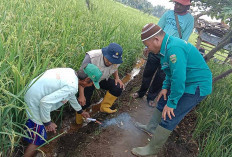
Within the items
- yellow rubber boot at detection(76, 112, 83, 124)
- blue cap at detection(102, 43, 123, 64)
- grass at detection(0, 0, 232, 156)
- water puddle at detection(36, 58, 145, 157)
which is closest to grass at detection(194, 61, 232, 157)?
grass at detection(0, 0, 232, 156)

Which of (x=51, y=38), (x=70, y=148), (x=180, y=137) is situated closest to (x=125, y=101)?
(x=180, y=137)

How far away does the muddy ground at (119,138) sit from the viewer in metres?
2.11

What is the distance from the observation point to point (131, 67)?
470cm

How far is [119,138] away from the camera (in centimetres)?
238

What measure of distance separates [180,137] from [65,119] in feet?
5.47

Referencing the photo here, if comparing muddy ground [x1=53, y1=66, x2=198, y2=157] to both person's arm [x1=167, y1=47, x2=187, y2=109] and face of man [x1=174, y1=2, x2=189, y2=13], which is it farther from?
face of man [x1=174, y1=2, x2=189, y2=13]

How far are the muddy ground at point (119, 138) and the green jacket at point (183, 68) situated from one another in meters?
0.88

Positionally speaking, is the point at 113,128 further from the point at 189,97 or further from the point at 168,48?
the point at 168,48

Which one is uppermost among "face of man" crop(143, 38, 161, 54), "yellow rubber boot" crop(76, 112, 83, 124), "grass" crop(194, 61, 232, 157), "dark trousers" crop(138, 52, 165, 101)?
"face of man" crop(143, 38, 161, 54)

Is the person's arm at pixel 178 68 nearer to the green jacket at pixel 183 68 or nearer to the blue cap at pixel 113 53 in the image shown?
the green jacket at pixel 183 68

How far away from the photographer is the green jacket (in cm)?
164

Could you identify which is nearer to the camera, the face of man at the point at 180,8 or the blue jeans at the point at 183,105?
the blue jeans at the point at 183,105

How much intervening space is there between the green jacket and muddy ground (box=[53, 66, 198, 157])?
2.88ft

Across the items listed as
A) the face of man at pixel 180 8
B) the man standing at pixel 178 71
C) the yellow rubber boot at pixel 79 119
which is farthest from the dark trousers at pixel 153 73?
the yellow rubber boot at pixel 79 119
